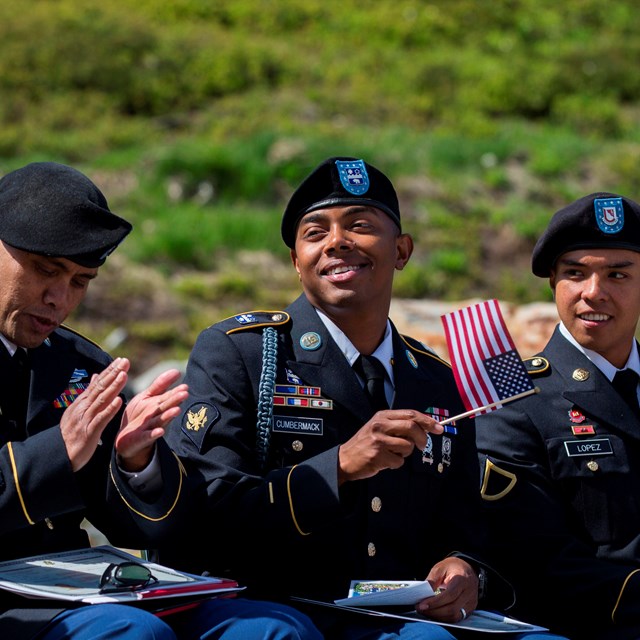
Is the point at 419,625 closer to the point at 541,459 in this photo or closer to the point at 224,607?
the point at 224,607

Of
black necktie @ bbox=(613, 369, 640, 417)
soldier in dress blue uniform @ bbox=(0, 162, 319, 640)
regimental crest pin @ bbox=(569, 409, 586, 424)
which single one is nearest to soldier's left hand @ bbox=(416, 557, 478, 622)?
soldier in dress blue uniform @ bbox=(0, 162, 319, 640)

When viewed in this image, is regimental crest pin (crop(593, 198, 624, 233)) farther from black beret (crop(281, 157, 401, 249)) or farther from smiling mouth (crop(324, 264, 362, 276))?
smiling mouth (crop(324, 264, 362, 276))

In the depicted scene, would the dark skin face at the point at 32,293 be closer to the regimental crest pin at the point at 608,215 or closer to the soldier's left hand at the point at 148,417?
the soldier's left hand at the point at 148,417

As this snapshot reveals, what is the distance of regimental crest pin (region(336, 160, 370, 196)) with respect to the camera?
152 inches

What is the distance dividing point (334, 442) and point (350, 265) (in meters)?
0.55

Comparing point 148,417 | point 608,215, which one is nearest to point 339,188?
point 608,215

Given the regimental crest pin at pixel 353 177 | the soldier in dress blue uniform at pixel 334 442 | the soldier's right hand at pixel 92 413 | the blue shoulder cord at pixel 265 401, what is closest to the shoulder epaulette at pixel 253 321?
A: the soldier in dress blue uniform at pixel 334 442

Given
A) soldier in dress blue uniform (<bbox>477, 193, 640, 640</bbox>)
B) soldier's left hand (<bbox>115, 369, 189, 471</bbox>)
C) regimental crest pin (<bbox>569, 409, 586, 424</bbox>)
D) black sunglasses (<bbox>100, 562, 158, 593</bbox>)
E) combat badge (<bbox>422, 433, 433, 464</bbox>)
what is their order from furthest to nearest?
regimental crest pin (<bbox>569, 409, 586, 424</bbox>)
soldier in dress blue uniform (<bbox>477, 193, 640, 640</bbox>)
combat badge (<bbox>422, 433, 433, 464</bbox>)
soldier's left hand (<bbox>115, 369, 189, 471</bbox>)
black sunglasses (<bbox>100, 562, 158, 593</bbox>)

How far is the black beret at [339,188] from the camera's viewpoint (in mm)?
3865

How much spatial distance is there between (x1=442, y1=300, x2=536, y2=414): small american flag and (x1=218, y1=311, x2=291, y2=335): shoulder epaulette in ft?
1.85

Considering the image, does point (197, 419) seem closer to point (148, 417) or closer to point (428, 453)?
point (148, 417)

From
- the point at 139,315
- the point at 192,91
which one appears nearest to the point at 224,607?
the point at 139,315

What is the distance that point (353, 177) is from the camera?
153 inches

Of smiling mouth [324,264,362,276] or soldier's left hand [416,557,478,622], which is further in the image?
smiling mouth [324,264,362,276]
